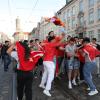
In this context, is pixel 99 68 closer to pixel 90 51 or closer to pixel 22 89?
pixel 90 51

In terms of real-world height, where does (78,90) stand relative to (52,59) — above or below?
below

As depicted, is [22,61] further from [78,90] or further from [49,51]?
[78,90]

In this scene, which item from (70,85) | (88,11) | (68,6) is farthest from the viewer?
(68,6)

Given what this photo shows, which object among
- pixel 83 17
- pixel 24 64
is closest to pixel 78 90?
pixel 24 64

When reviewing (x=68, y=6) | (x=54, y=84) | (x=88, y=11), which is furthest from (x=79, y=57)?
(x=68, y=6)

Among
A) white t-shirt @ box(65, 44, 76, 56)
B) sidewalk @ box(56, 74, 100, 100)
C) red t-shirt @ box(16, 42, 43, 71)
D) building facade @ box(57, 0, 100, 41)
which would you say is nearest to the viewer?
red t-shirt @ box(16, 42, 43, 71)

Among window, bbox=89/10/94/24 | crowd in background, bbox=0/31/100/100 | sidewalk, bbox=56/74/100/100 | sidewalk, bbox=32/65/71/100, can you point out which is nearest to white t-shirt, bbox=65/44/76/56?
crowd in background, bbox=0/31/100/100

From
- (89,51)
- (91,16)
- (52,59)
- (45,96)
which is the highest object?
(91,16)

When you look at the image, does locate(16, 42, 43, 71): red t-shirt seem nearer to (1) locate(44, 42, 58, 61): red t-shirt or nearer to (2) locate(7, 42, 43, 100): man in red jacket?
(2) locate(7, 42, 43, 100): man in red jacket

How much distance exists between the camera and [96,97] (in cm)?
898

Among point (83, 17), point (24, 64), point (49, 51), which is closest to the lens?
point (24, 64)

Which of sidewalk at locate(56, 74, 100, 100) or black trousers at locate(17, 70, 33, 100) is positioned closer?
black trousers at locate(17, 70, 33, 100)

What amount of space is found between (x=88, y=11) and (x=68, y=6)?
11519mm

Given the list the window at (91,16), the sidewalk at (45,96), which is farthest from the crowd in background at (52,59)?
the window at (91,16)
